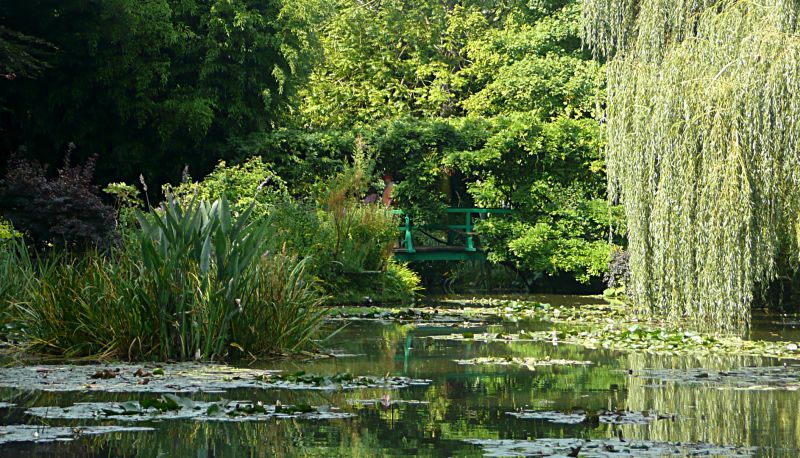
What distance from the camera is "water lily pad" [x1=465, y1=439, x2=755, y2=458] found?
4832mm

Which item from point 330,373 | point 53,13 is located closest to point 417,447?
point 330,373

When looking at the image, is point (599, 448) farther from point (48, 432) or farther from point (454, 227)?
point (454, 227)

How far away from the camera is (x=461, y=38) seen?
28141mm

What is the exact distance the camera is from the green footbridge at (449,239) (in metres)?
21.2

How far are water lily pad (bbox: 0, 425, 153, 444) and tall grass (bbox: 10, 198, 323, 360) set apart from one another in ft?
10.2

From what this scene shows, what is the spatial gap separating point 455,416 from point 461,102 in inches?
834

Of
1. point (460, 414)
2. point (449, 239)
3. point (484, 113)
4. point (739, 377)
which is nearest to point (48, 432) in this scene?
point (460, 414)

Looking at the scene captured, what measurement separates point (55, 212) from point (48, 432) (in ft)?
32.6

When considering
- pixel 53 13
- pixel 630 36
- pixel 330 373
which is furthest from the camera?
pixel 53 13

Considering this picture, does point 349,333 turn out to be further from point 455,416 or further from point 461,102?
point 461,102

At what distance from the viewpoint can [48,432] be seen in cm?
525

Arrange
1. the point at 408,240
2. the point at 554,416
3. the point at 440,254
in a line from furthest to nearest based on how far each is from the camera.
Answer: the point at 440,254 < the point at 408,240 < the point at 554,416

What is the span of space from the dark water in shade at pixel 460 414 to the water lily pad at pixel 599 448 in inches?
3.8

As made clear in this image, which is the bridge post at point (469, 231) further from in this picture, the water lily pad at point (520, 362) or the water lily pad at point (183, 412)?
the water lily pad at point (183, 412)
